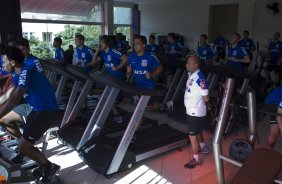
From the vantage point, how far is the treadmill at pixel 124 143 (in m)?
2.70

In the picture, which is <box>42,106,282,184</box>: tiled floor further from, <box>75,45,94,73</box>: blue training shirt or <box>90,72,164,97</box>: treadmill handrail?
<box>75,45,94,73</box>: blue training shirt

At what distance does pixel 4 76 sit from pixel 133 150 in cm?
267

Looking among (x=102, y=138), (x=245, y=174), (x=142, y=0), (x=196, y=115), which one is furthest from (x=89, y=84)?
(x=142, y=0)

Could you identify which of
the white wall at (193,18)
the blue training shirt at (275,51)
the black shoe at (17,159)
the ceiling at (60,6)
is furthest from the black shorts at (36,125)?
the white wall at (193,18)

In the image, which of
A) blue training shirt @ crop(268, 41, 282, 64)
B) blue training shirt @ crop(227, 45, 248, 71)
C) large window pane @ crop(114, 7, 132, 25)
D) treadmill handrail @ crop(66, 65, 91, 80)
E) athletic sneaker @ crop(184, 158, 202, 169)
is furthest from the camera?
large window pane @ crop(114, 7, 132, 25)

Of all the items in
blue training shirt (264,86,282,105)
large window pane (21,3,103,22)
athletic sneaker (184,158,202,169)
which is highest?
large window pane (21,3,103,22)

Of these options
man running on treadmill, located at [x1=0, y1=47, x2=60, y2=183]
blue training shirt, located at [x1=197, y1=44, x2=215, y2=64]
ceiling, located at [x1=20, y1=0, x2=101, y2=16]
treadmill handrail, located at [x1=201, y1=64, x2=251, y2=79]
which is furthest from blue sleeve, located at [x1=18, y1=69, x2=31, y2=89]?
ceiling, located at [x1=20, y1=0, x2=101, y2=16]

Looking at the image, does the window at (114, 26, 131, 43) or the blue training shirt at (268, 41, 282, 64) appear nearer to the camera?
the blue training shirt at (268, 41, 282, 64)

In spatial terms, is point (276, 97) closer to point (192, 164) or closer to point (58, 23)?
point (192, 164)

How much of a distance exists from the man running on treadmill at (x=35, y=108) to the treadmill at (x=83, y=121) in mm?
706

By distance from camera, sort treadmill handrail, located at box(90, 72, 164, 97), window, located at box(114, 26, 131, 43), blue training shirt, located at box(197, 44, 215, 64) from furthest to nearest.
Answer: window, located at box(114, 26, 131, 43) → blue training shirt, located at box(197, 44, 215, 64) → treadmill handrail, located at box(90, 72, 164, 97)

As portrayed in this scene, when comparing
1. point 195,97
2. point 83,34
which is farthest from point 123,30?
point 195,97

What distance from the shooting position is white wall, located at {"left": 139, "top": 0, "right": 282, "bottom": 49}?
371 inches

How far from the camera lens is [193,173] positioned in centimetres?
290
